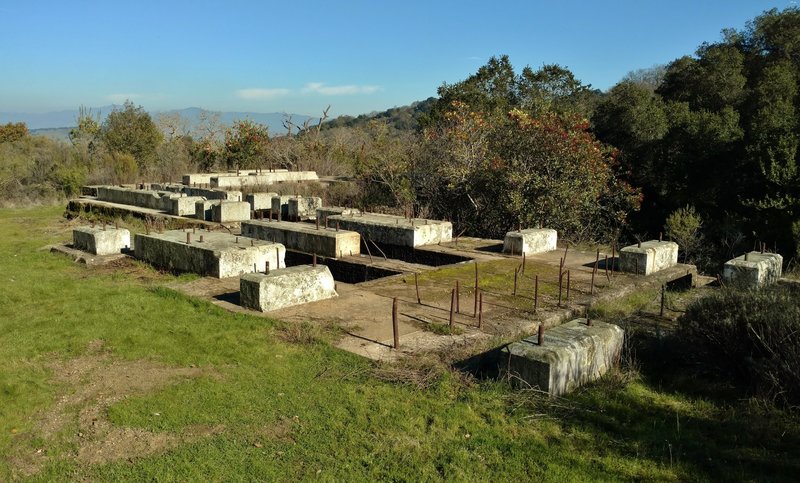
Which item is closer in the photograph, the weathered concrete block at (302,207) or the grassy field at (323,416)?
the grassy field at (323,416)

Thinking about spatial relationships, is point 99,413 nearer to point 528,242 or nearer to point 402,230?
point 402,230

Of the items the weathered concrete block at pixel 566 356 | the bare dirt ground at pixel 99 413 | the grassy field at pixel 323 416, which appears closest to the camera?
the grassy field at pixel 323 416

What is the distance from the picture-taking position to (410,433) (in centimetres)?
418

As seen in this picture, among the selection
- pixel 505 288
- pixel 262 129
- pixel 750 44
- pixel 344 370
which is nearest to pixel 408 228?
pixel 505 288

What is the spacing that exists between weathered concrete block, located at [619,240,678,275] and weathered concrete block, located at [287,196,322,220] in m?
8.07

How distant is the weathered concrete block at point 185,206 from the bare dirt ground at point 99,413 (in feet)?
32.1

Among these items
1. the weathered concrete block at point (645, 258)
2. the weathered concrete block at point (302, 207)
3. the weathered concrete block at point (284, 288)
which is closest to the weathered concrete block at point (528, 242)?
the weathered concrete block at point (645, 258)

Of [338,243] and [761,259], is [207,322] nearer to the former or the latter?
[338,243]

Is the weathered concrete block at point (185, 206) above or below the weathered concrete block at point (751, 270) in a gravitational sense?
above

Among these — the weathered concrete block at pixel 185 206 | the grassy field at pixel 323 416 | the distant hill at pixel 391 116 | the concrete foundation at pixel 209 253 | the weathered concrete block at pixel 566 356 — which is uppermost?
the distant hill at pixel 391 116

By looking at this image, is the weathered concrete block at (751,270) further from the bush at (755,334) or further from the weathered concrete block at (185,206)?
the weathered concrete block at (185,206)

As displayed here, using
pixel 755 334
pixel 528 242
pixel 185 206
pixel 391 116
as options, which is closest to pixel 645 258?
pixel 528 242

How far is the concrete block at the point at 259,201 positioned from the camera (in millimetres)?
16609

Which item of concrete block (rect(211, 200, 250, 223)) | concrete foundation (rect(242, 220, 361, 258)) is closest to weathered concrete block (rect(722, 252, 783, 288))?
concrete foundation (rect(242, 220, 361, 258))
